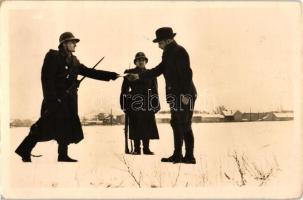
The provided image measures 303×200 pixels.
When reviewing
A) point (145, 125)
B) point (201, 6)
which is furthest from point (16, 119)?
point (201, 6)

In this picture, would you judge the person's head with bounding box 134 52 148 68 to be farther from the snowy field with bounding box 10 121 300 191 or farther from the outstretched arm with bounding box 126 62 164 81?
the snowy field with bounding box 10 121 300 191

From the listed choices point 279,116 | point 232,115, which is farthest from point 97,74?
point 279,116

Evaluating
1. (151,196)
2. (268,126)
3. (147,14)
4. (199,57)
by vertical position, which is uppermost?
(147,14)

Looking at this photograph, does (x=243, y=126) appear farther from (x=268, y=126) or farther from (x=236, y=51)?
(x=236, y=51)

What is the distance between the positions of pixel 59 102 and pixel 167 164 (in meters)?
0.68

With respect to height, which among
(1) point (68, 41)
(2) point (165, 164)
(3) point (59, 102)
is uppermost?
(1) point (68, 41)

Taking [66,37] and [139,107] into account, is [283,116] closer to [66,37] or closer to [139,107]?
[139,107]

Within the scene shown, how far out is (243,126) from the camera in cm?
283

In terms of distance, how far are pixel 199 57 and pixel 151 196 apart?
2.64 feet

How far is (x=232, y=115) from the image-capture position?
9.28 ft

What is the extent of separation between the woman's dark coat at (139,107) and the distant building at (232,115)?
1.25 ft

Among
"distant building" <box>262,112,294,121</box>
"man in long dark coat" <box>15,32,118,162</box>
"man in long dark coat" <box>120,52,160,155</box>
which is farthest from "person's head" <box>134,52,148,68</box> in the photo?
"distant building" <box>262,112,294,121</box>

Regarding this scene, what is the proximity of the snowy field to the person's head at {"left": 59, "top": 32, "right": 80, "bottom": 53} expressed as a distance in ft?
1.46

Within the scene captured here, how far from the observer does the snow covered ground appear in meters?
2.74
